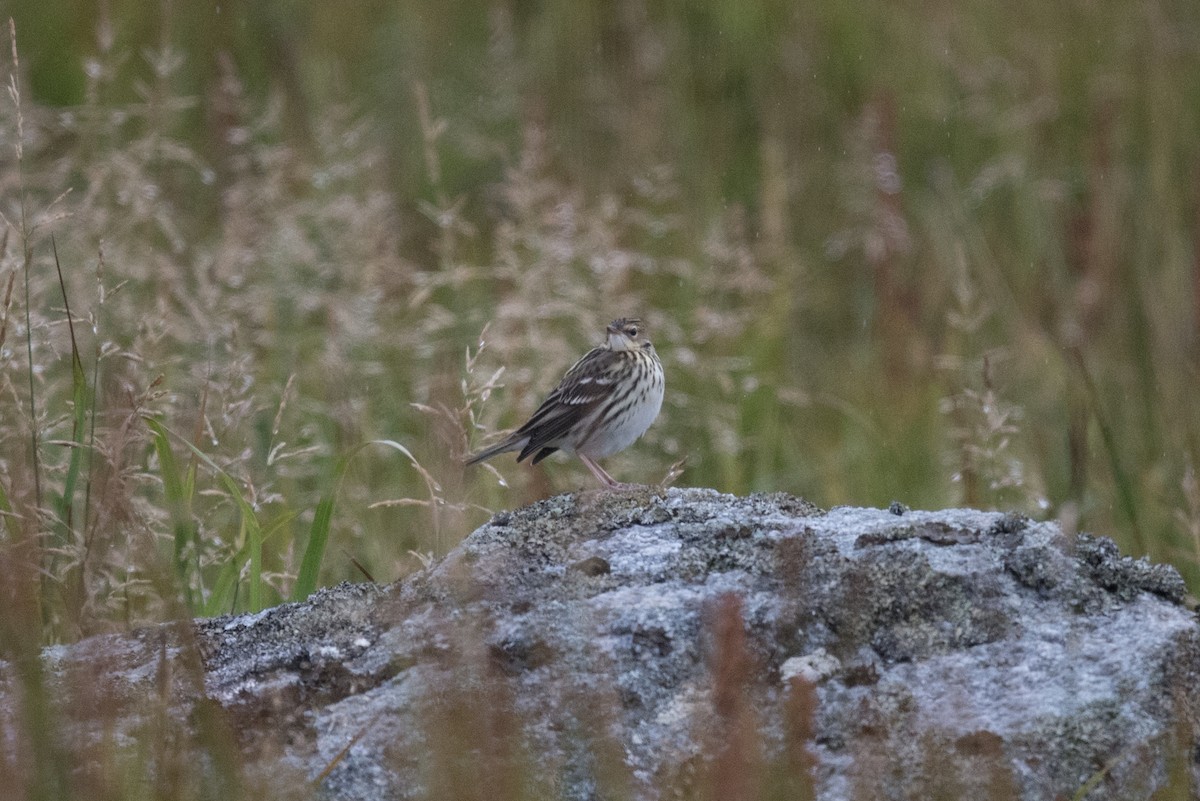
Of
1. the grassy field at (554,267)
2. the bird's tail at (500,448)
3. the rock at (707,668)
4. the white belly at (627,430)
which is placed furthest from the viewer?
the white belly at (627,430)

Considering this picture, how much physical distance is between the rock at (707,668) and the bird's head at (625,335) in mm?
2893

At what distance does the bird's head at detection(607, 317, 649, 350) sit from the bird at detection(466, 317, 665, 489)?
173 mm

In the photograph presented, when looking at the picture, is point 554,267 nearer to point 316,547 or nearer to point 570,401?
point 570,401

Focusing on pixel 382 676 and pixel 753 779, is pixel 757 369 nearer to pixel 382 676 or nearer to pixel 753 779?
pixel 382 676

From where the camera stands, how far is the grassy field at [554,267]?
13.6 ft

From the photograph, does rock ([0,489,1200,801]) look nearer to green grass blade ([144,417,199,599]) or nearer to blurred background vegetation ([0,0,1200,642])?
blurred background vegetation ([0,0,1200,642])

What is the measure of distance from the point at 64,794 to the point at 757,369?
4.56 meters

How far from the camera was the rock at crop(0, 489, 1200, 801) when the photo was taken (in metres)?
2.41

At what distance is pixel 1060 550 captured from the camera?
2.77 m

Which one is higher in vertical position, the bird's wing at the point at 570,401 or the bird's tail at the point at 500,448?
the bird's wing at the point at 570,401

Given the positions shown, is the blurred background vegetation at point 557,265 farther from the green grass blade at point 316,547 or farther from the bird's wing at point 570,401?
the bird's wing at point 570,401

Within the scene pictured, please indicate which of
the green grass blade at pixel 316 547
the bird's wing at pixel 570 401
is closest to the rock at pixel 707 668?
the green grass blade at pixel 316 547

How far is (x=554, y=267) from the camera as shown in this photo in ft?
20.6

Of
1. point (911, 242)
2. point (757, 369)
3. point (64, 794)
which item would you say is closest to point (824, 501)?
point (757, 369)
